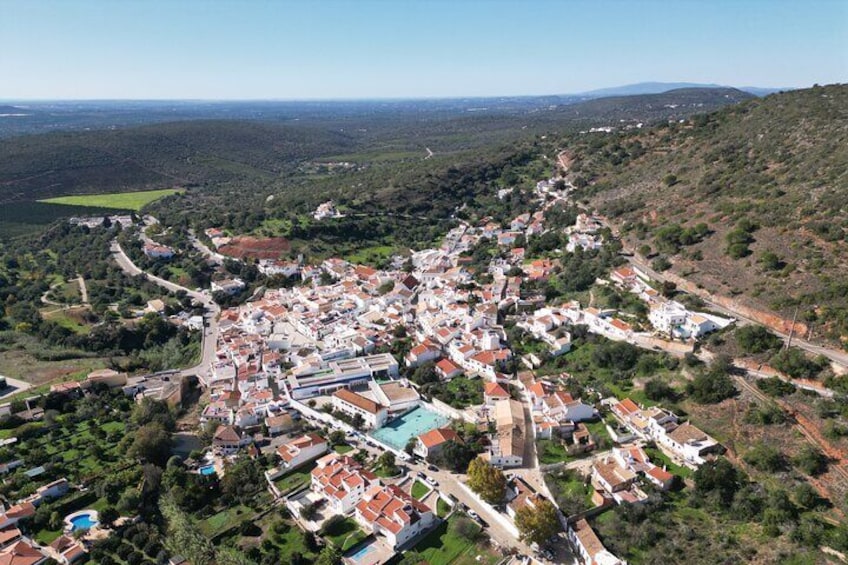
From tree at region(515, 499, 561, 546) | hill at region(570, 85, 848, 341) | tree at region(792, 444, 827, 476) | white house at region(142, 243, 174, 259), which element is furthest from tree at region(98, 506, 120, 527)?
white house at region(142, 243, 174, 259)

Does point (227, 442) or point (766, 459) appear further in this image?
point (227, 442)

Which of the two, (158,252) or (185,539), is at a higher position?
(158,252)

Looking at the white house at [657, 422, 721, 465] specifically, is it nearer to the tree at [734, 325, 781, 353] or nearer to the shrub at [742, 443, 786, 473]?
the shrub at [742, 443, 786, 473]

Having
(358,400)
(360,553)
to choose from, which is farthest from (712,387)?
(360,553)

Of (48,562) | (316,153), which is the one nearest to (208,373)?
(48,562)

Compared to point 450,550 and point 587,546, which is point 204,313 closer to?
point 450,550

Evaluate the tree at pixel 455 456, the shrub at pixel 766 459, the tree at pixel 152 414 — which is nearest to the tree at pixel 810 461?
the shrub at pixel 766 459

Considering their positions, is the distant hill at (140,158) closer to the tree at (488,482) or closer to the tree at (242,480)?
the tree at (242,480)
